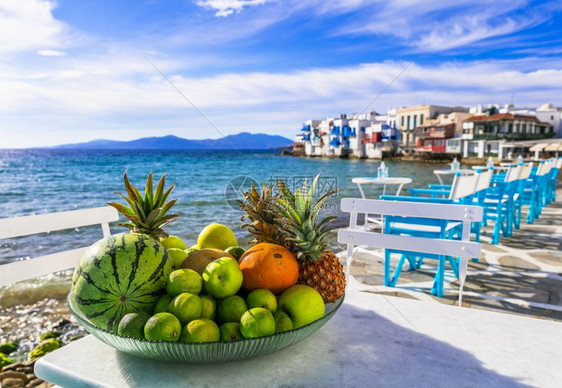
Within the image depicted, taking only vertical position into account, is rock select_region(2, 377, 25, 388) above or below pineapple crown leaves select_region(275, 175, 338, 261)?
below

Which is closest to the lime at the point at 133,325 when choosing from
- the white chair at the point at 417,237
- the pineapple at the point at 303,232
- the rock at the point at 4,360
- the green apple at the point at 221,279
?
the green apple at the point at 221,279

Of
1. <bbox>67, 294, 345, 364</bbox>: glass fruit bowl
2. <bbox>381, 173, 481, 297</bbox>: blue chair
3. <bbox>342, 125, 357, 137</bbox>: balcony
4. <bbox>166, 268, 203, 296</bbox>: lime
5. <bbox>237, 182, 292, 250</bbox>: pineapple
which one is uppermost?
<bbox>342, 125, 357, 137</bbox>: balcony

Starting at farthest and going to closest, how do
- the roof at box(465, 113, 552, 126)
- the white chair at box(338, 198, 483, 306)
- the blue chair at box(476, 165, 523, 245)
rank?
the roof at box(465, 113, 552, 126)
the blue chair at box(476, 165, 523, 245)
the white chair at box(338, 198, 483, 306)

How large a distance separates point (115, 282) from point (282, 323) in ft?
1.19

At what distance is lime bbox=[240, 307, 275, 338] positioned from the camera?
78 centimetres

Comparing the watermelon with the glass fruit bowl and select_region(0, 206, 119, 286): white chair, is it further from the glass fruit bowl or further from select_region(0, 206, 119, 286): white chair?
select_region(0, 206, 119, 286): white chair

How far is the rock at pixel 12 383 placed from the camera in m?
3.10

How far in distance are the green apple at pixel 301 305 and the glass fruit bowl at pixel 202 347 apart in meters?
0.04

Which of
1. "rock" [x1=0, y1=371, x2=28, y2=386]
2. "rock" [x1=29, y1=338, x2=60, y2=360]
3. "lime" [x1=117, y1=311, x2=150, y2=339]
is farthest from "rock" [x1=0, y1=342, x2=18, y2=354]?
"lime" [x1=117, y1=311, x2=150, y2=339]

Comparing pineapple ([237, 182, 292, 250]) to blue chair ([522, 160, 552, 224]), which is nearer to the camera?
pineapple ([237, 182, 292, 250])

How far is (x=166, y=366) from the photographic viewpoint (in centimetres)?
83

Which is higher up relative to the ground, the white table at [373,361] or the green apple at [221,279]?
the green apple at [221,279]

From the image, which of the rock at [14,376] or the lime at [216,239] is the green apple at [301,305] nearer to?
the lime at [216,239]

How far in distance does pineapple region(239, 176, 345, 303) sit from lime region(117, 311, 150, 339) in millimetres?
374
